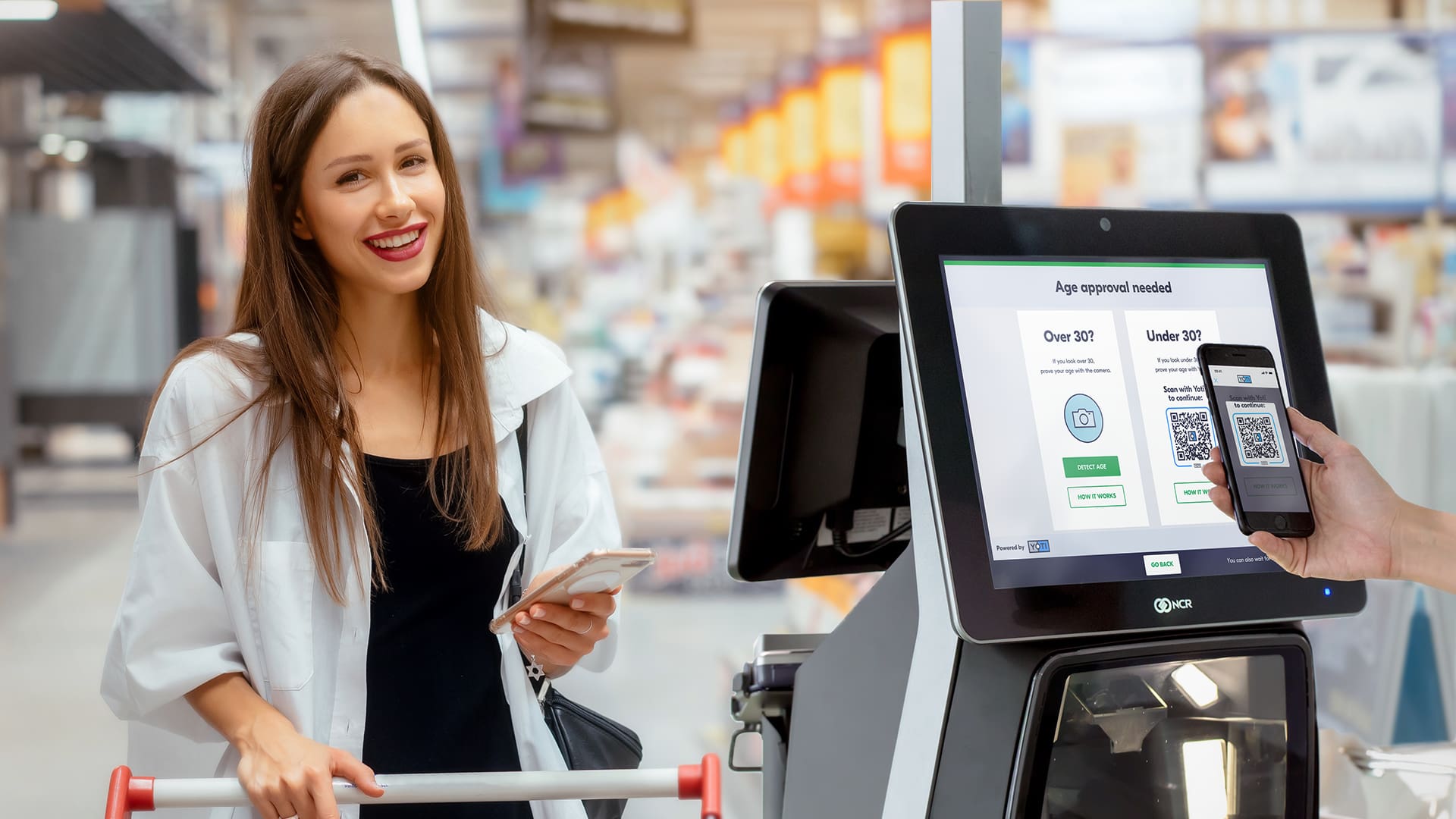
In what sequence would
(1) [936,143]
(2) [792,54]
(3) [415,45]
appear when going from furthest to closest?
(2) [792,54]
(3) [415,45]
(1) [936,143]

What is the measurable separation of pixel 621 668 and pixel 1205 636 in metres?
4.64

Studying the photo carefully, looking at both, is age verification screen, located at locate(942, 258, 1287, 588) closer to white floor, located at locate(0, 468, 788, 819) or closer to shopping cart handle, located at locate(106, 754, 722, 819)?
shopping cart handle, located at locate(106, 754, 722, 819)

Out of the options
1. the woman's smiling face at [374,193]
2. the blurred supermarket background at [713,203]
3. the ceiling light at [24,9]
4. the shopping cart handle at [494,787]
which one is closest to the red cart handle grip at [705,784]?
the shopping cart handle at [494,787]

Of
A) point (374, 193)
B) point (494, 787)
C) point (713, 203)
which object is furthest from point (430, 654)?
point (713, 203)

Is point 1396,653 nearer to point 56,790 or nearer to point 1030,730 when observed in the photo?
point 1030,730

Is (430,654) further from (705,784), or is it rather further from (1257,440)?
(1257,440)

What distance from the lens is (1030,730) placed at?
0.94 meters

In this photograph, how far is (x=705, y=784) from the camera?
3.55 ft

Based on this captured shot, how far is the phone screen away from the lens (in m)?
0.95

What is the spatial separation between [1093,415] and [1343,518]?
24 cm

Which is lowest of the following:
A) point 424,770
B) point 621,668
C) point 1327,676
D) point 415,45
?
point 621,668

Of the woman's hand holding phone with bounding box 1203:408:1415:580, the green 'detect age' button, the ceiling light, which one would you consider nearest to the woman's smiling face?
the green 'detect age' button

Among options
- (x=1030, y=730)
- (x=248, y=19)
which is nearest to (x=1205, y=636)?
(x=1030, y=730)

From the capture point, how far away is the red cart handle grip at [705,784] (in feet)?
3.50
